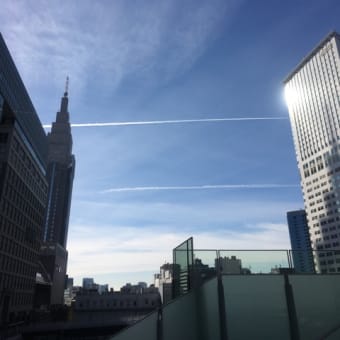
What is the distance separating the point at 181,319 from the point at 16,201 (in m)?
67.7

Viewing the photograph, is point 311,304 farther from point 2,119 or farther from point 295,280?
point 2,119

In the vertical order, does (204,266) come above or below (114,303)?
above

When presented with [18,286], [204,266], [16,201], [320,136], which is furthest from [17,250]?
[320,136]

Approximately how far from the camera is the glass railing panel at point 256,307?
39.3 feet

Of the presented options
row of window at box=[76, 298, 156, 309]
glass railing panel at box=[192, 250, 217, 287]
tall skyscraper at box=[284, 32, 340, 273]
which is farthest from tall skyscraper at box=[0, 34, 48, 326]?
tall skyscraper at box=[284, 32, 340, 273]

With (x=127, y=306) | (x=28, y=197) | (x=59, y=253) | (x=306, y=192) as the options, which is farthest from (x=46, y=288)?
(x=306, y=192)

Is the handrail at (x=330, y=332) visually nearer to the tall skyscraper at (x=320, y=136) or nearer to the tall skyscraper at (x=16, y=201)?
the tall skyscraper at (x=16, y=201)

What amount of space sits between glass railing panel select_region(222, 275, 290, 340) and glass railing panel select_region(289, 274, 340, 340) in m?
0.56

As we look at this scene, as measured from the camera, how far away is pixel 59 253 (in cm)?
Result: 16038

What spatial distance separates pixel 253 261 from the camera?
1312 cm

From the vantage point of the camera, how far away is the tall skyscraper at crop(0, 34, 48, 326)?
63.3 meters

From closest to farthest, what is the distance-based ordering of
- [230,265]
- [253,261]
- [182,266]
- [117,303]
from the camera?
1. [230,265]
2. [253,261]
3. [182,266]
4. [117,303]

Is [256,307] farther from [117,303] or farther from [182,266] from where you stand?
[117,303]

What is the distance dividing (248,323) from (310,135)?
182066mm
